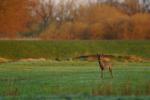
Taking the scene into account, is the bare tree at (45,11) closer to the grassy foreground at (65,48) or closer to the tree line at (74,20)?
the tree line at (74,20)

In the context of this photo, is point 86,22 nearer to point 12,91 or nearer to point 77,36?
point 77,36

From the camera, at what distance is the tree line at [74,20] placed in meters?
63.7

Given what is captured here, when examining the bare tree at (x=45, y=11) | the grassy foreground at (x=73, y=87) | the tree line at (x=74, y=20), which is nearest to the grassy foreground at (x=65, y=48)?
the tree line at (x=74, y=20)

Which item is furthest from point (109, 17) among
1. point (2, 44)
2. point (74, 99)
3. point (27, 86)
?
point (74, 99)

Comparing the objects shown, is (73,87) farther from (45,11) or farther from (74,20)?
(45,11)

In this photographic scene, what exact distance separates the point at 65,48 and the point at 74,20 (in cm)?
2215

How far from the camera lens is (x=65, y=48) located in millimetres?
54969

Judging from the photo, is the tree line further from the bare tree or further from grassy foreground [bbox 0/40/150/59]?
grassy foreground [bbox 0/40/150/59]

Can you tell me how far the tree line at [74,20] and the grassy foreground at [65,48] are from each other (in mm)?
6805

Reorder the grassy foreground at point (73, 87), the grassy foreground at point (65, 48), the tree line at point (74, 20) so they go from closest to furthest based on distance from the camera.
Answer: the grassy foreground at point (73, 87) → the grassy foreground at point (65, 48) → the tree line at point (74, 20)

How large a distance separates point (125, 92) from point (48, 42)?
122ft

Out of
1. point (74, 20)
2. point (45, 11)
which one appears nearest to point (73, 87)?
point (74, 20)

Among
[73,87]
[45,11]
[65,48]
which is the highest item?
[73,87]

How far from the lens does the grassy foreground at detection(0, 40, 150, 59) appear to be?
176 feet
